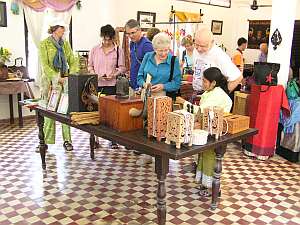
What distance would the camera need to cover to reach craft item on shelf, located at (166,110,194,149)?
7.53ft

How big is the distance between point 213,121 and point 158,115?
1.40ft

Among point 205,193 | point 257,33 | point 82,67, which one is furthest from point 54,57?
point 257,33

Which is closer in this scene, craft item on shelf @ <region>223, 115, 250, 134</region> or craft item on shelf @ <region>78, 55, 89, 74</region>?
craft item on shelf @ <region>223, 115, 250, 134</region>

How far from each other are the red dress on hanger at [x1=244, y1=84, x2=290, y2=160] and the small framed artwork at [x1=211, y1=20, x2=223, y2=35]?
5304 millimetres

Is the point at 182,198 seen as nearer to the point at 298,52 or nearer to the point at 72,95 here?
the point at 72,95

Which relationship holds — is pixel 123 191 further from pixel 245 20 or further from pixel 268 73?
pixel 245 20

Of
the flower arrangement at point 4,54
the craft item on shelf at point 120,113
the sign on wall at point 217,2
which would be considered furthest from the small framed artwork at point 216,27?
the craft item on shelf at point 120,113

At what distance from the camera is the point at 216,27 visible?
9430 millimetres

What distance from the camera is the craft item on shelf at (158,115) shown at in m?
2.39

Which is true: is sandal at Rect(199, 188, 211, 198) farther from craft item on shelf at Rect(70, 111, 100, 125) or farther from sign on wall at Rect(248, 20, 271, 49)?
sign on wall at Rect(248, 20, 271, 49)

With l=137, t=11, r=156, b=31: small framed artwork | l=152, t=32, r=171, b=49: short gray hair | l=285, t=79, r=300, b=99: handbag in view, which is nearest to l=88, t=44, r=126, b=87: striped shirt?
l=152, t=32, r=171, b=49: short gray hair

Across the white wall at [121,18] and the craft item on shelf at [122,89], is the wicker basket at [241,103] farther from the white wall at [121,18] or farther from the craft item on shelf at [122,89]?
the craft item on shelf at [122,89]

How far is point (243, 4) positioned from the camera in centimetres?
977

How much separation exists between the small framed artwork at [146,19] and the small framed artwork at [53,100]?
451 centimetres
